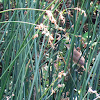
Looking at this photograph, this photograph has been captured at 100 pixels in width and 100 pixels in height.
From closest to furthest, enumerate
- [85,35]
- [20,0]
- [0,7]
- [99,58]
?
[99,58] < [20,0] < [85,35] < [0,7]

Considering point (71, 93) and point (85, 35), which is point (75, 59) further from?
point (85, 35)

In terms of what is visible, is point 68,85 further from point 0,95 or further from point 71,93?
point 0,95

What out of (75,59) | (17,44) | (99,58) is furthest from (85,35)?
(99,58)

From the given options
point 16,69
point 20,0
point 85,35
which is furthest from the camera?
point 85,35

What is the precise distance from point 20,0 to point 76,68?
0.44 metres

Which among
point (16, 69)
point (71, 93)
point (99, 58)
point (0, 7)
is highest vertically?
point (0, 7)

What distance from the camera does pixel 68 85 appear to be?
1041 millimetres

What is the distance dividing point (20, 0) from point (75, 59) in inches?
17.1

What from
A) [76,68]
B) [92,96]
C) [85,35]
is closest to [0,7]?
[85,35]

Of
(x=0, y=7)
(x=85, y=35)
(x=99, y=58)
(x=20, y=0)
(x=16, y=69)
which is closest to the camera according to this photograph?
(x=99, y=58)

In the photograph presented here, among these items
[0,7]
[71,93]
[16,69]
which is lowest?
[71,93]

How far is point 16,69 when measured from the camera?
1.02 m

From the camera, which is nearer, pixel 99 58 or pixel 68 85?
pixel 99 58

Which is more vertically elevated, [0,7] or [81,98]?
[0,7]
